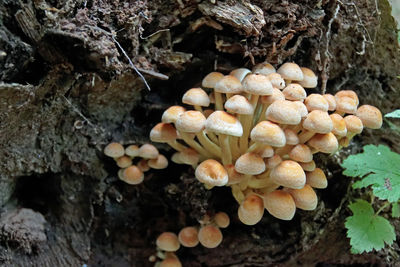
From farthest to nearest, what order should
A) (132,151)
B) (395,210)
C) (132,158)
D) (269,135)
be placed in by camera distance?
(132,158) → (132,151) → (395,210) → (269,135)

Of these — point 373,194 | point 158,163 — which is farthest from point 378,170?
point 158,163

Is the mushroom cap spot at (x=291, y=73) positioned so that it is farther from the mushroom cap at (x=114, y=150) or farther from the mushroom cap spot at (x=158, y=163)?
the mushroom cap at (x=114, y=150)

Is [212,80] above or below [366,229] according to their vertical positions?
above

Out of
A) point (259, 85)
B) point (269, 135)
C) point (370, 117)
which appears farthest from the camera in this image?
point (370, 117)

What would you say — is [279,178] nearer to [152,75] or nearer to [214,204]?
[214,204]

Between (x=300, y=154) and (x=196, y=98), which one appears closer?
(x=300, y=154)

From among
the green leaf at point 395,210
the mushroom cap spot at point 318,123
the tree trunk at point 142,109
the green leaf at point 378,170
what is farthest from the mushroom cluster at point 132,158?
the green leaf at point 395,210

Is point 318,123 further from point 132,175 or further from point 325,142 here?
point 132,175
